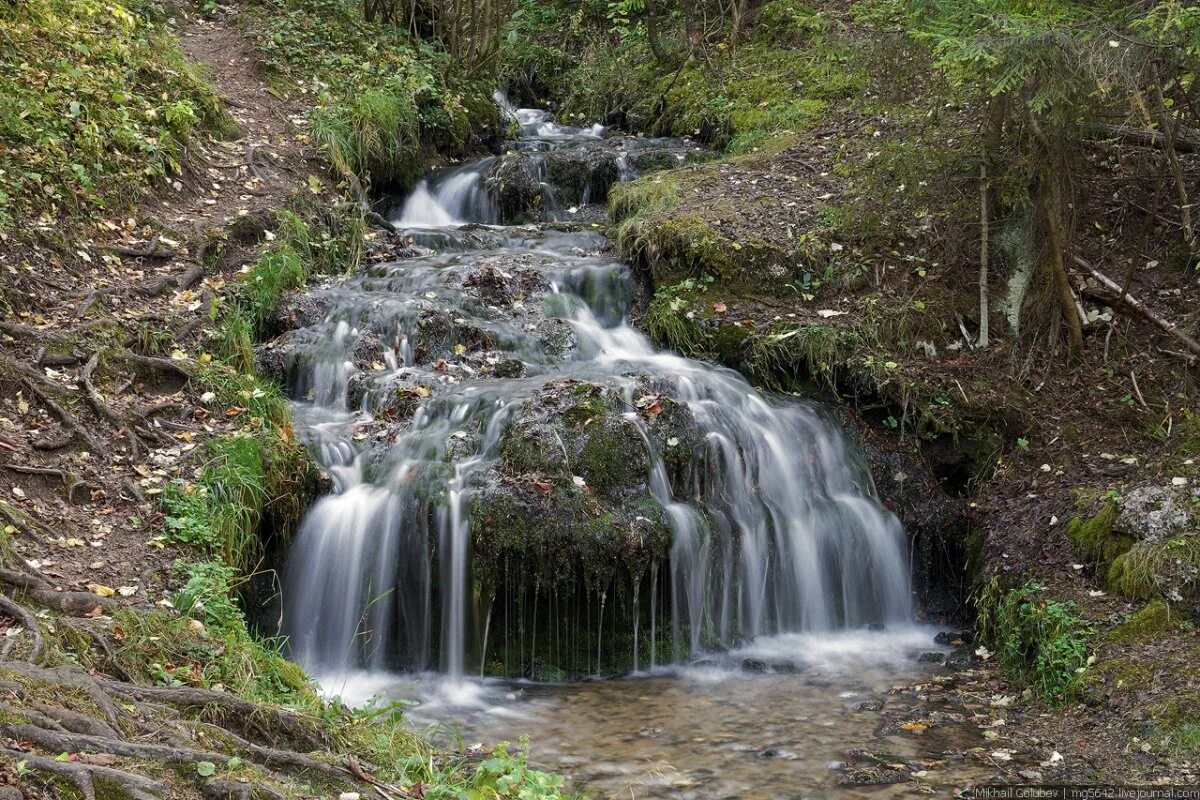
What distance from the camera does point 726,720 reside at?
18.4 feet

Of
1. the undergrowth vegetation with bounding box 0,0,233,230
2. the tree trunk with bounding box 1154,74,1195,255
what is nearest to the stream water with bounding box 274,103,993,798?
the undergrowth vegetation with bounding box 0,0,233,230

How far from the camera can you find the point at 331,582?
6480 millimetres

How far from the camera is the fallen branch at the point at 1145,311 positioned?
287 inches

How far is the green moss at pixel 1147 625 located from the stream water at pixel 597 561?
4.11ft

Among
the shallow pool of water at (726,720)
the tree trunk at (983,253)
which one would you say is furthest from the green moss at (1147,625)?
the tree trunk at (983,253)

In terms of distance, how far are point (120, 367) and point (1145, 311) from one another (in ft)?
24.4

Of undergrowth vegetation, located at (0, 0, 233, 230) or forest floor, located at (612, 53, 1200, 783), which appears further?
undergrowth vegetation, located at (0, 0, 233, 230)

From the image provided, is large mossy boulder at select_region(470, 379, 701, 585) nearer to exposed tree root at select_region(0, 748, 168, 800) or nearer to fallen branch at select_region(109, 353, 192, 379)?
fallen branch at select_region(109, 353, 192, 379)

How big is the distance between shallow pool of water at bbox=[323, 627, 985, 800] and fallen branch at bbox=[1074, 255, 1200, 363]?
115 inches

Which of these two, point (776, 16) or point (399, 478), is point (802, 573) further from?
point (776, 16)

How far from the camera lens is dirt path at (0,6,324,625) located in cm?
539

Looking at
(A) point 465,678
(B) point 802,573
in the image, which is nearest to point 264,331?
(A) point 465,678

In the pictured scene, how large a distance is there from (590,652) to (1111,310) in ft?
16.1

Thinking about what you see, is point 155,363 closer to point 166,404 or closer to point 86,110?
point 166,404
